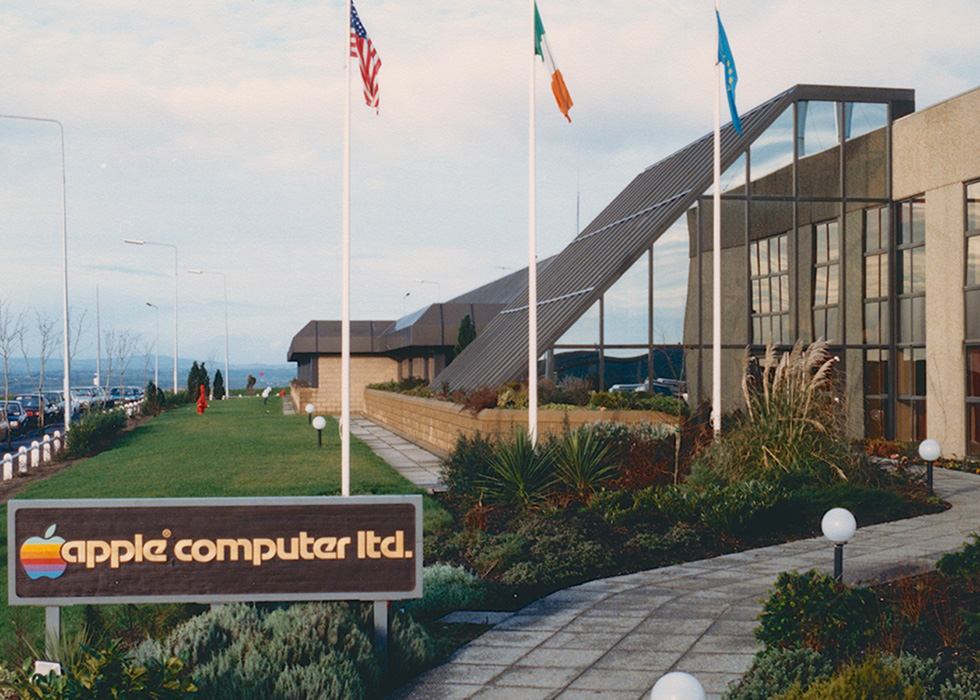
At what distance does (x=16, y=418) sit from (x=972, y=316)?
33.2 m

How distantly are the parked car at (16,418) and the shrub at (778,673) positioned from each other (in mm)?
33775

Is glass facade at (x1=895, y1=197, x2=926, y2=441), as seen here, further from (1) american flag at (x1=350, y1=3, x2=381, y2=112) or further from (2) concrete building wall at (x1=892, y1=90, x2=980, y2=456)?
(1) american flag at (x1=350, y1=3, x2=381, y2=112)

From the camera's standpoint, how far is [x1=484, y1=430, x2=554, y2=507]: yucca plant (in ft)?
37.5

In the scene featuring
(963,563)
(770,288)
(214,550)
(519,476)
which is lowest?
(963,563)

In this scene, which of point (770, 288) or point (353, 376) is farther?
point (353, 376)

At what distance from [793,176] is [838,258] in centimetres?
218

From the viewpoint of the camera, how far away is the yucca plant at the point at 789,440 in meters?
11.3

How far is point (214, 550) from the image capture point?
5.70 m

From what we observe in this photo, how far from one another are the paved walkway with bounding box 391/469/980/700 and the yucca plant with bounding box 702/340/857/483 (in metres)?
1.76

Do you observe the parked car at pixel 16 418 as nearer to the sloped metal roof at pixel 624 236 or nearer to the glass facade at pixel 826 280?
the sloped metal roof at pixel 624 236

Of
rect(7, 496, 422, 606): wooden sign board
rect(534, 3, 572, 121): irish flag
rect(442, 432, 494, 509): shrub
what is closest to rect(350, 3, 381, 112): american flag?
rect(534, 3, 572, 121): irish flag

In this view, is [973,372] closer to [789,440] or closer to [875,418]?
[875,418]

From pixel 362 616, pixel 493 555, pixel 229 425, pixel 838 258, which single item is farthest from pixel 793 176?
pixel 229 425

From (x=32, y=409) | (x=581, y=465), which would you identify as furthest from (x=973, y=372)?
(x=32, y=409)
